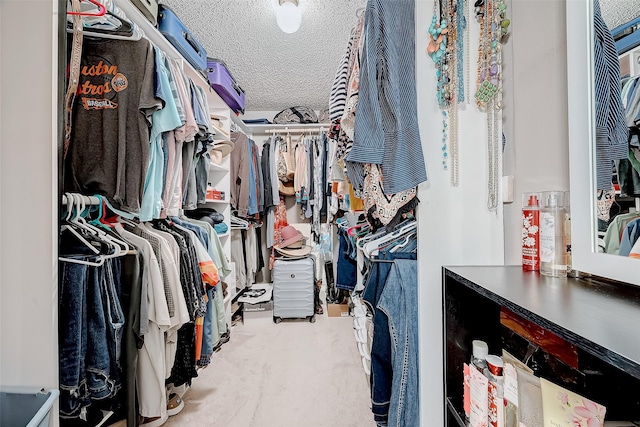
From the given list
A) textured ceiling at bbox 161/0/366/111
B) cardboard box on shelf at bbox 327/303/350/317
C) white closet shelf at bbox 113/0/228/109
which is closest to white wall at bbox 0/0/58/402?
white closet shelf at bbox 113/0/228/109

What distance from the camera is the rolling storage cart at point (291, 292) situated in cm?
282

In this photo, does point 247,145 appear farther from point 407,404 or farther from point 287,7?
point 407,404

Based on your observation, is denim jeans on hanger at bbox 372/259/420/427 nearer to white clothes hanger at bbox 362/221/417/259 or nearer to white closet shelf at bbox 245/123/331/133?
white clothes hanger at bbox 362/221/417/259

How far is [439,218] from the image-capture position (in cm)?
99

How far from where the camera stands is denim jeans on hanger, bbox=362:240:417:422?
1.06 meters

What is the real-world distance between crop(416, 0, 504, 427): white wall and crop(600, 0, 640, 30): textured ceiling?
13.9 inches

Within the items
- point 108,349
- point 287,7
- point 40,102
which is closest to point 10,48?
point 40,102

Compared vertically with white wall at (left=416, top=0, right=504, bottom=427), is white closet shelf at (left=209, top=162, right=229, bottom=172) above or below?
above

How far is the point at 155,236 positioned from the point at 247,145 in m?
1.74

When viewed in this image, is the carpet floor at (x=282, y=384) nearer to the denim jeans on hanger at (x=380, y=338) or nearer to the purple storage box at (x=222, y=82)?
the denim jeans on hanger at (x=380, y=338)

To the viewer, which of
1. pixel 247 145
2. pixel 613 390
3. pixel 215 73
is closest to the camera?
pixel 613 390

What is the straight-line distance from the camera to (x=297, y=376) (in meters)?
1.91

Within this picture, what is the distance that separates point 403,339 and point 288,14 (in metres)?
1.83

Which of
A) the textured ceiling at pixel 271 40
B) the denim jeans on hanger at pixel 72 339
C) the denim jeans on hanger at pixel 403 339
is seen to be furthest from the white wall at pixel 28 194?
the textured ceiling at pixel 271 40
